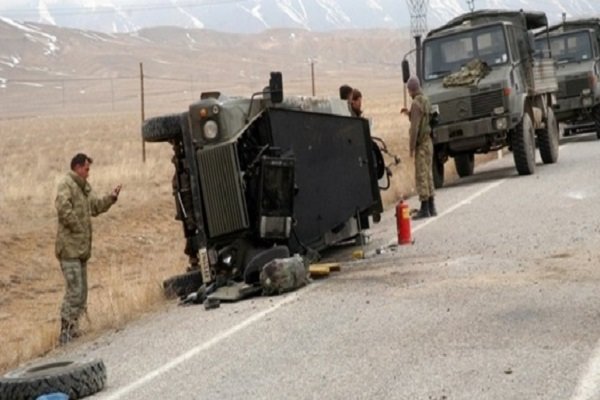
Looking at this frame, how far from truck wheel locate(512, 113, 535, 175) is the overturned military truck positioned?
27.8 ft

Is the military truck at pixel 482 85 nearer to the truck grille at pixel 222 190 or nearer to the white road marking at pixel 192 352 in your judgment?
the truck grille at pixel 222 190

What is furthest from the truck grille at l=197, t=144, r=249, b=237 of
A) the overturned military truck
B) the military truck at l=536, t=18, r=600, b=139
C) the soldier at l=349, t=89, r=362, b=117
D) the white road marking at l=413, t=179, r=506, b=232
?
the military truck at l=536, t=18, r=600, b=139

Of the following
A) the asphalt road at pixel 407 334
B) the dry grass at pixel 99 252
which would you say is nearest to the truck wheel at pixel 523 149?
the dry grass at pixel 99 252

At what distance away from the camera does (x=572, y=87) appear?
28625mm

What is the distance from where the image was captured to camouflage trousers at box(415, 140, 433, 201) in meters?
15.5

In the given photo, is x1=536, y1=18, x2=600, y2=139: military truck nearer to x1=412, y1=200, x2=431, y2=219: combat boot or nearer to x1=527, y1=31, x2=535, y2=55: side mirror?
x1=527, y1=31, x2=535, y2=55: side mirror

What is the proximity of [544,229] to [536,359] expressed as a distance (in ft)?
20.9

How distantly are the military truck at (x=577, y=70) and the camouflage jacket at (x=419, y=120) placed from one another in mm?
12172

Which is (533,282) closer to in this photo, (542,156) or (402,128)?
(542,156)

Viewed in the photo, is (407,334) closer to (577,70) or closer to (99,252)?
(99,252)

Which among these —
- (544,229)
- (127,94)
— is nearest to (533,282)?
(544,229)

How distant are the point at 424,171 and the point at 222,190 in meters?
4.89

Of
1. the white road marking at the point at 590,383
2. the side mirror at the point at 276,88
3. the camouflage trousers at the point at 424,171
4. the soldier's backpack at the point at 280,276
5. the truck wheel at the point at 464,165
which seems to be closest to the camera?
the white road marking at the point at 590,383

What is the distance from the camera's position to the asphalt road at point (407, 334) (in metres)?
6.99
